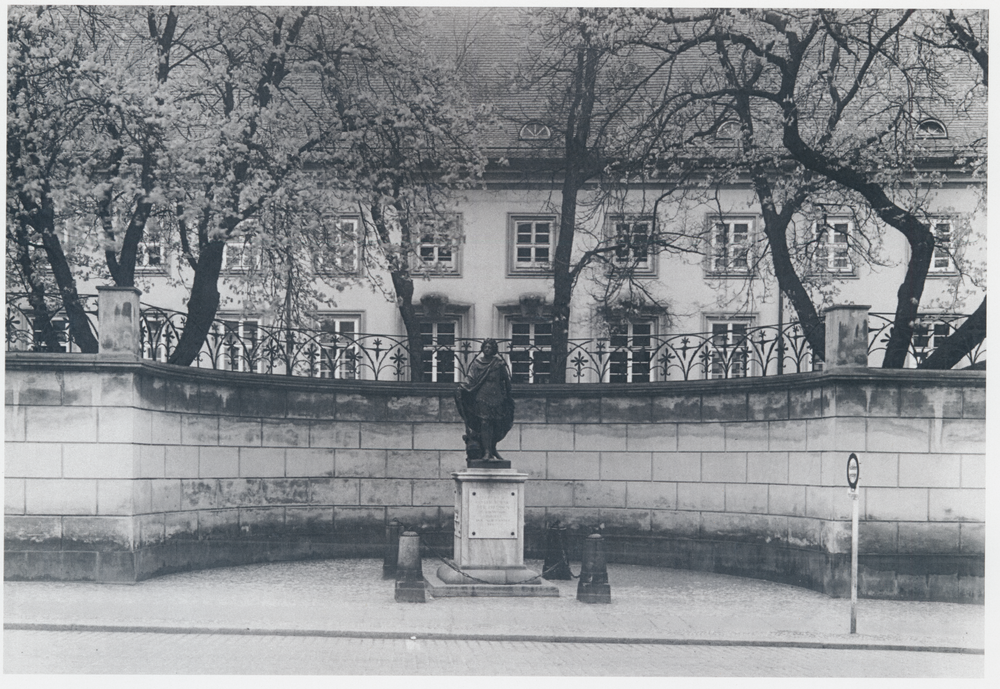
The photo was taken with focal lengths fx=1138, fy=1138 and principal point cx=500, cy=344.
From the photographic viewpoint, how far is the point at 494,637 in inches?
460

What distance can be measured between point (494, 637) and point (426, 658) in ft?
3.72

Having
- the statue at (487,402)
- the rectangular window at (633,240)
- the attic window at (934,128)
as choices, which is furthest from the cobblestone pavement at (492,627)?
the attic window at (934,128)

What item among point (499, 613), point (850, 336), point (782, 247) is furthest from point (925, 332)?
point (499, 613)

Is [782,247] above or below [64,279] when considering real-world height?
above

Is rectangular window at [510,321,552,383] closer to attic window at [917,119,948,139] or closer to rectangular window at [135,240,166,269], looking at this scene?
rectangular window at [135,240,166,269]

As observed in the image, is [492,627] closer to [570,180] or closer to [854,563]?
[854,563]

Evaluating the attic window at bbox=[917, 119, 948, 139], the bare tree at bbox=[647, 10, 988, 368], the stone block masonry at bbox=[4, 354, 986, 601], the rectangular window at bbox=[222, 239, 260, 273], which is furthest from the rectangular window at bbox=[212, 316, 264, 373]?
the attic window at bbox=[917, 119, 948, 139]

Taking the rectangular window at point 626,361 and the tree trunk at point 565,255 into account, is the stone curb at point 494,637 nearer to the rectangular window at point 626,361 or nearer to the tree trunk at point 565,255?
the rectangular window at point 626,361

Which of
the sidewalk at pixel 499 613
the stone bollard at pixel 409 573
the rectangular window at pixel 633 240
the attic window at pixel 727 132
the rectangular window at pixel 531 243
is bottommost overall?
the sidewalk at pixel 499 613

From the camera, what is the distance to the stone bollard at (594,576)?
14055 mm

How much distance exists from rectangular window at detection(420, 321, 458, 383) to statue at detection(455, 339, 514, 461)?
14.3 feet

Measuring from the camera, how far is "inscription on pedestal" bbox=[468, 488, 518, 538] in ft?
48.0

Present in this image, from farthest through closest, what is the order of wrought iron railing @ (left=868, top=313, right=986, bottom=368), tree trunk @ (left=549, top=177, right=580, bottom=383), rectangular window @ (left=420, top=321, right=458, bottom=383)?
1. tree trunk @ (left=549, top=177, right=580, bottom=383)
2. rectangular window @ (left=420, top=321, right=458, bottom=383)
3. wrought iron railing @ (left=868, top=313, right=986, bottom=368)

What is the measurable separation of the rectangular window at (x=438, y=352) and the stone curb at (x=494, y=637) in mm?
8066
